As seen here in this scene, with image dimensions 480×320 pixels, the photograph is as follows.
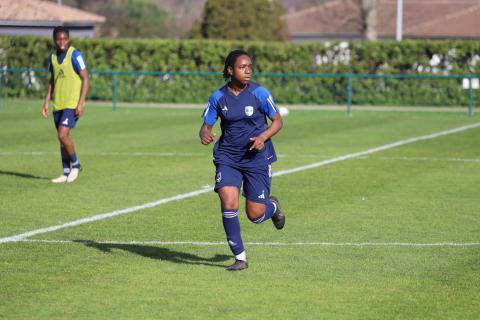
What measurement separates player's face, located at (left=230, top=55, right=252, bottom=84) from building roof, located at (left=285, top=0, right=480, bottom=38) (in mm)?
57404

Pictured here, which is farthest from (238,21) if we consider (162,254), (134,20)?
(162,254)

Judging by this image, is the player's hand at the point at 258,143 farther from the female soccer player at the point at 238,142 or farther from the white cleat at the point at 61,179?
the white cleat at the point at 61,179

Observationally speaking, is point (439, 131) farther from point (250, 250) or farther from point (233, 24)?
point (233, 24)

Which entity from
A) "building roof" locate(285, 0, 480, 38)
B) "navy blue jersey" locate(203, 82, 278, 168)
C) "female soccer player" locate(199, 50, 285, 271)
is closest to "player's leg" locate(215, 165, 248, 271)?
"female soccer player" locate(199, 50, 285, 271)

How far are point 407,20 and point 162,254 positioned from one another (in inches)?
2591

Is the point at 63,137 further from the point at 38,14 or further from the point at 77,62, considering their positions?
the point at 38,14

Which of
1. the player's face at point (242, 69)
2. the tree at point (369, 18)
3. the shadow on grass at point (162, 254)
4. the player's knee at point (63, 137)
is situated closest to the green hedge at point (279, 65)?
the tree at point (369, 18)

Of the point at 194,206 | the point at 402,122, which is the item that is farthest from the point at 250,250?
the point at 402,122

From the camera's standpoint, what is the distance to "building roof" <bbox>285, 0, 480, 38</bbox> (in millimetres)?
68875

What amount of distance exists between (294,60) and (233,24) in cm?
1571

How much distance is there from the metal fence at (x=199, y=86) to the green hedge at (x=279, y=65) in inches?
1.2

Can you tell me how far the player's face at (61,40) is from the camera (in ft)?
51.2

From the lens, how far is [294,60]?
3950 centimetres

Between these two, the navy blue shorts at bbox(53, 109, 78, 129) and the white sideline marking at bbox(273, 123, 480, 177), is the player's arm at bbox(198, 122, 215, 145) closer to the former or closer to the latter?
the navy blue shorts at bbox(53, 109, 78, 129)
